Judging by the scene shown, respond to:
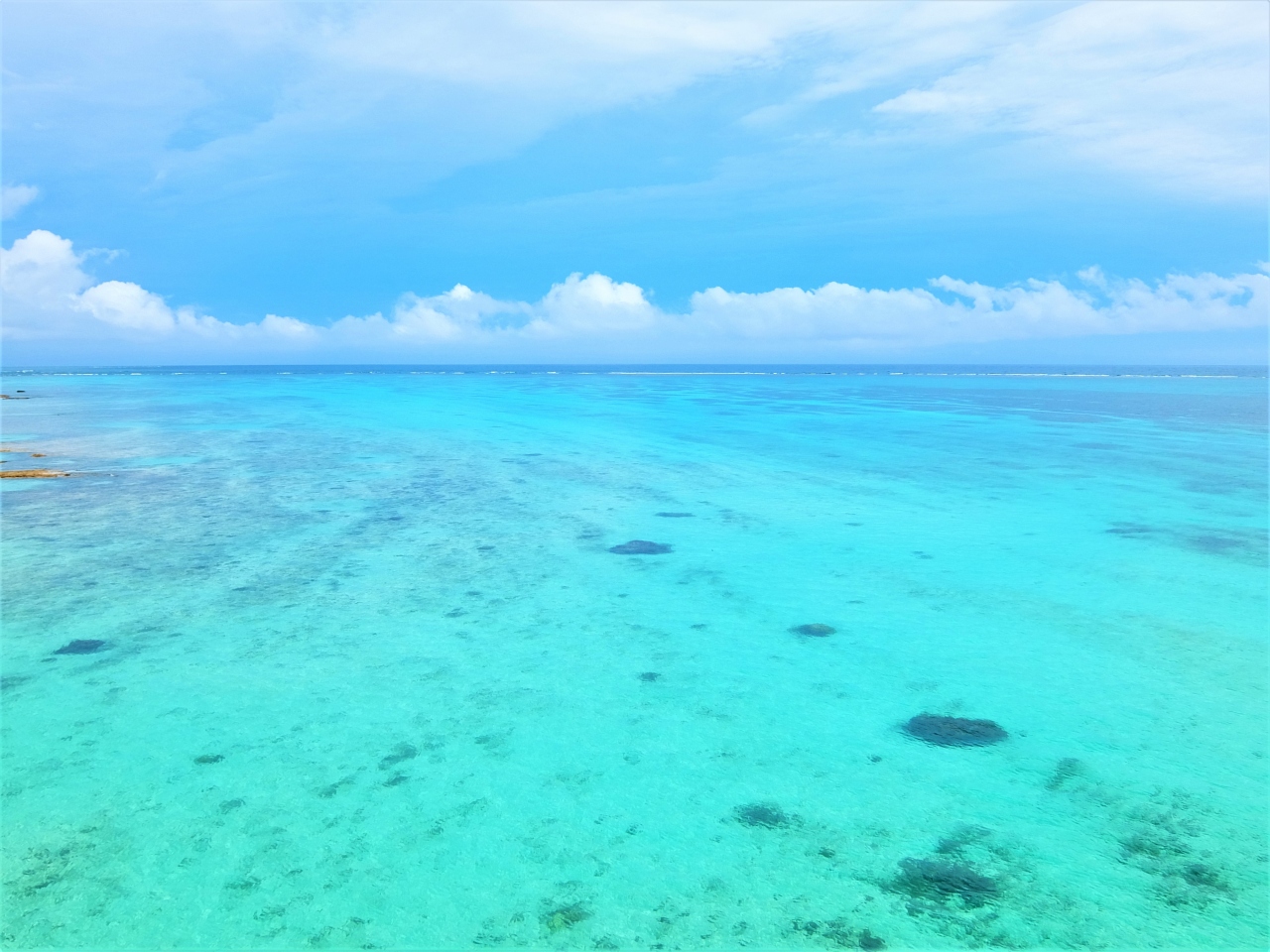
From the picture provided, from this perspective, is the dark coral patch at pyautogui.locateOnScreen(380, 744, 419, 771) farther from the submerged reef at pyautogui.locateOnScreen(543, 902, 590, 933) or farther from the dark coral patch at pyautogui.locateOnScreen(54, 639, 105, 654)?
the dark coral patch at pyautogui.locateOnScreen(54, 639, 105, 654)

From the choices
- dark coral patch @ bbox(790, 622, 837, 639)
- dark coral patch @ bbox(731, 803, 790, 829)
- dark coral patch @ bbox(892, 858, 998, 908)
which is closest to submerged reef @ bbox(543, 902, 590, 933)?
dark coral patch @ bbox(731, 803, 790, 829)

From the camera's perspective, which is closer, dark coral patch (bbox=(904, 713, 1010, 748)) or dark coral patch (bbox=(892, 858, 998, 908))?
dark coral patch (bbox=(892, 858, 998, 908))

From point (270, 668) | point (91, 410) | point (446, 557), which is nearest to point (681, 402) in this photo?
point (91, 410)

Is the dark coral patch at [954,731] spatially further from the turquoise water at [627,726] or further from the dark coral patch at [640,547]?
the dark coral patch at [640,547]

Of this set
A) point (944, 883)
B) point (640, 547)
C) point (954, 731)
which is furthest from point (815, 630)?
point (944, 883)

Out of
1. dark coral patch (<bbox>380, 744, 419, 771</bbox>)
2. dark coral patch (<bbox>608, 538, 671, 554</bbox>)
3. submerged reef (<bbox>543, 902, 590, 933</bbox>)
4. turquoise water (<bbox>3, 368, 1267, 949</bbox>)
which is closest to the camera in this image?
submerged reef (<bbox>543, 902, 590, 933</bbox>)

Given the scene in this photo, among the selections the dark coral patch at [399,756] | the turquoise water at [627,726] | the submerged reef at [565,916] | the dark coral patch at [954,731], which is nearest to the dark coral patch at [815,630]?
the turquoise water at [627,726]
